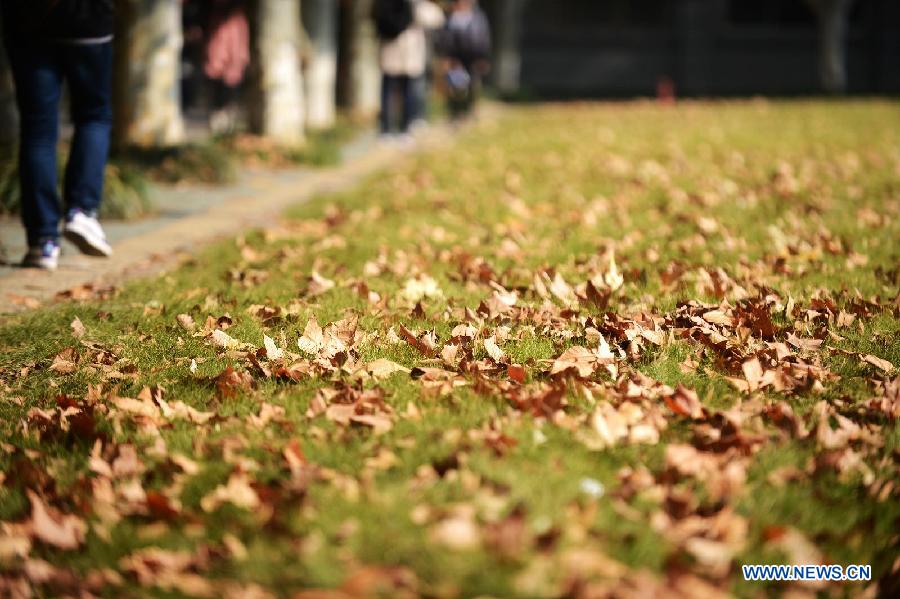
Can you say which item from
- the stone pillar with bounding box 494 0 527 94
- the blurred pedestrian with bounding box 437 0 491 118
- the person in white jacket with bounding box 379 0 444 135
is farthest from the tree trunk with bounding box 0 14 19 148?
the stone pillar with bounding box 494 0 527 94

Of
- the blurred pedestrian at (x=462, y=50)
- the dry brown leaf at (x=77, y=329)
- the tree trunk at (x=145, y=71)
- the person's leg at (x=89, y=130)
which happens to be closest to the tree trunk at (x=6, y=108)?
the tree trunk at (x=145, y=71)

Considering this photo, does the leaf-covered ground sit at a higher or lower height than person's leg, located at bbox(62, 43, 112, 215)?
lower

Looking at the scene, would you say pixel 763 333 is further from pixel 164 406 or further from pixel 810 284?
pixel 164 406

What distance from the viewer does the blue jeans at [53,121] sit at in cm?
527

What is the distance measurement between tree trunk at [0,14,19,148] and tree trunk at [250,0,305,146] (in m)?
4.06

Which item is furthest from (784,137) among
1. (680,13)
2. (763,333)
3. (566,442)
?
(680,13)

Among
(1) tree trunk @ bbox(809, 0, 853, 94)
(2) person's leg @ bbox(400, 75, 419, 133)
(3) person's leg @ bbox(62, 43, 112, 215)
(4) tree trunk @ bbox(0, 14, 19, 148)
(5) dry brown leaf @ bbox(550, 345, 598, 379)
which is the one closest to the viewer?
(5) dry brown leaf @ bbox(550, 345, 598, 379)

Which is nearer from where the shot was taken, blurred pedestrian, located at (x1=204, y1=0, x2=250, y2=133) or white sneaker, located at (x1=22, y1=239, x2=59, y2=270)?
white sneaker, located at (x1=22, y1=239, x2=59, y2=270)

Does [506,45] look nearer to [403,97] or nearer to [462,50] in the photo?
[462,50]

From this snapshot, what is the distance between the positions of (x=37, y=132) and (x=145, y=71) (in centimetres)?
395

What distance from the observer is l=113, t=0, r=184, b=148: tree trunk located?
898cm

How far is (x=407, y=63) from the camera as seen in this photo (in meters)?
13.8

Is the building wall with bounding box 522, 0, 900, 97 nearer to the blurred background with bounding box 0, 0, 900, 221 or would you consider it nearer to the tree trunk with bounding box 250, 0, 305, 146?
the blurred background with bounding box 0, 0, 900, 221

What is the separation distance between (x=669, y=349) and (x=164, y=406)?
1.78 metres
